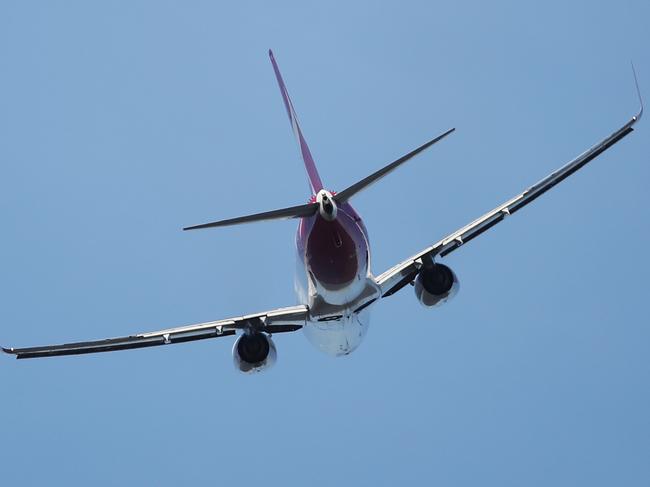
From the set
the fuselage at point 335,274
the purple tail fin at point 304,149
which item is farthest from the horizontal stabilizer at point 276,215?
the purple tail fin at point 304,149

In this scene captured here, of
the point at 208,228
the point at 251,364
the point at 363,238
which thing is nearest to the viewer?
the point at 208,228

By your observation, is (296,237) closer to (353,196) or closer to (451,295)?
(353,196)

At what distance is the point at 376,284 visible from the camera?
37.5 m

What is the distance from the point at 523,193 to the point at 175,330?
15.6m

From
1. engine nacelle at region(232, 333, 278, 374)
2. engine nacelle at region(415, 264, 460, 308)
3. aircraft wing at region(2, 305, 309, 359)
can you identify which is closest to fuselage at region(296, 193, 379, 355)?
aircraft wing at region(2, 305, 309, 359)

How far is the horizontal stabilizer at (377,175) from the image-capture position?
30094 mm

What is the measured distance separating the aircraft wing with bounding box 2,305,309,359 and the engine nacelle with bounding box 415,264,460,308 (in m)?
4.97

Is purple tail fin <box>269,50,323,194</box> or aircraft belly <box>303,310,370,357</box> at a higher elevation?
purple tail fin <box>269,50,323,194</box>

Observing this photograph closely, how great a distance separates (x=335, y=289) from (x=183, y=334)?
713 cm

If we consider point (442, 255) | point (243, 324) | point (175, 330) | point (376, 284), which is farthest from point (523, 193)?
point (175, 330)

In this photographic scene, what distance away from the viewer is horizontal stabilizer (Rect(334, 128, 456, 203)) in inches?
1185

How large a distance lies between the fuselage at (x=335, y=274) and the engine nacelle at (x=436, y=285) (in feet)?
6.68

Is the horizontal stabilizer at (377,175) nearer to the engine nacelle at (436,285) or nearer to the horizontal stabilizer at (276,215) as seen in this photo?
the horizontal stabilizer at (276,215)

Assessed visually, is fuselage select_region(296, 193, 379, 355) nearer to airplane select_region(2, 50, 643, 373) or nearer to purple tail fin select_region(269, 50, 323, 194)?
airplane select_region(2, 50, 643, 373)
